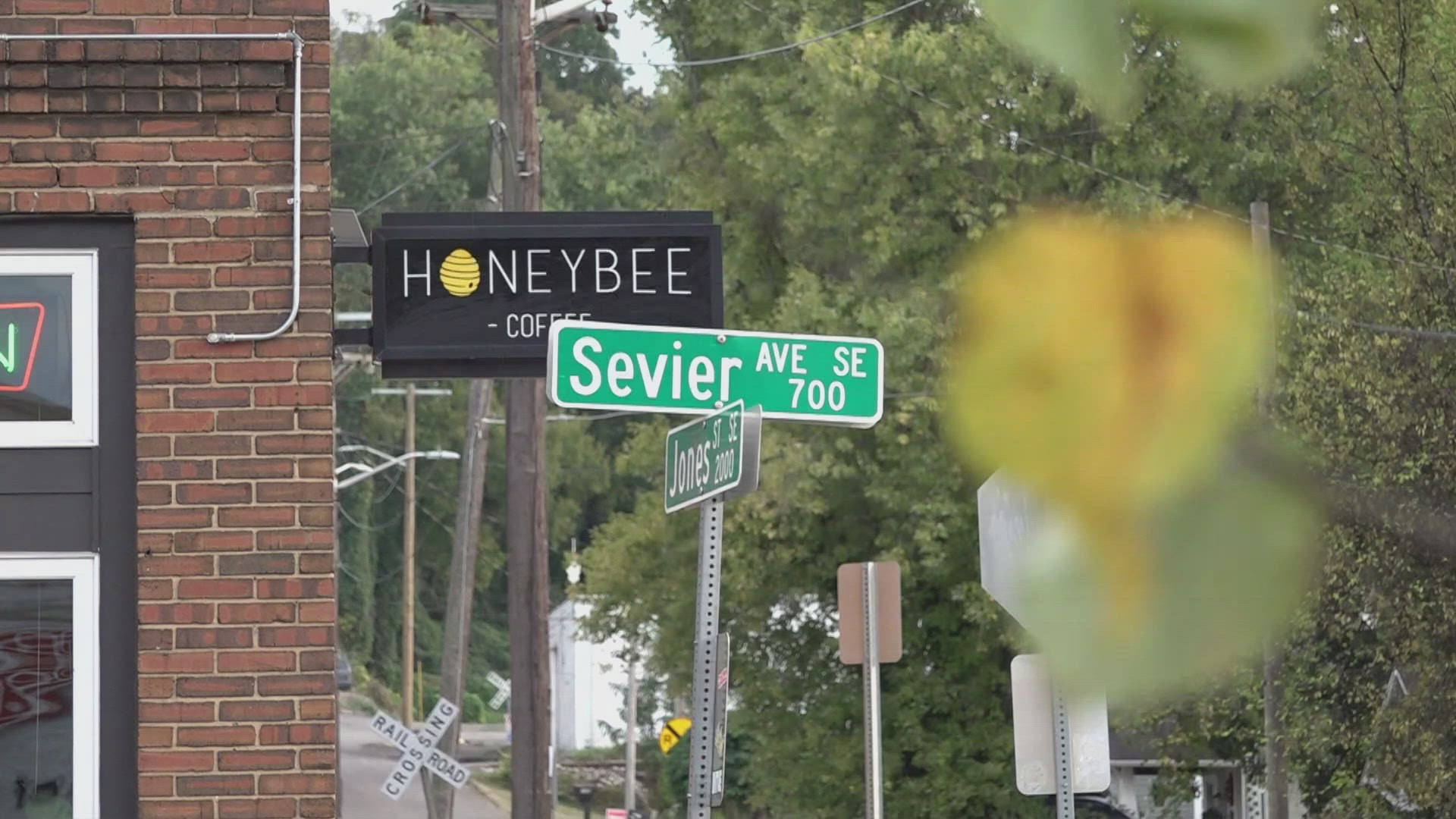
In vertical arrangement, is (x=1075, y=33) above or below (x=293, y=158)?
below

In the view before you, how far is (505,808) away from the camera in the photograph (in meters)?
46.2

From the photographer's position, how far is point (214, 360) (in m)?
5.58

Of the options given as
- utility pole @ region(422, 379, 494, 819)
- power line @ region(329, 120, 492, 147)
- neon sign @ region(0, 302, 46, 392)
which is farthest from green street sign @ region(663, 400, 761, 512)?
power line @ region(329, 120, 492, 147)

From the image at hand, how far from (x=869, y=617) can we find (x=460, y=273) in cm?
422

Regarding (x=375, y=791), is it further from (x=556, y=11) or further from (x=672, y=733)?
(x=556, y=11)

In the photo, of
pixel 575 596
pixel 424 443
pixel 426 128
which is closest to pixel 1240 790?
pixel 575 596

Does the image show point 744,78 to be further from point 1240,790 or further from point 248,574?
point 248,574

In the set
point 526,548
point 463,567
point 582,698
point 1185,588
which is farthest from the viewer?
point 582,698

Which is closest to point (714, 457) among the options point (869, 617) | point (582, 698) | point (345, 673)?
point (869, 617)

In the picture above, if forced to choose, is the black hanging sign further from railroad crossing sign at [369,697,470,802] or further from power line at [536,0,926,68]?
railroad crossing sign at [369,697,470,802]

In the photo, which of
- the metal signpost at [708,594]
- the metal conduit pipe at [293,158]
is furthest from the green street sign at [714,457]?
the metal conduit pipe at [293,158]

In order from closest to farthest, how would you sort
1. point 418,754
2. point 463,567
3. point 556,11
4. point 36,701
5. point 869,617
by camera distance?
point 36,701, point 869,617, point 556,11, point 418,754, point 463,567

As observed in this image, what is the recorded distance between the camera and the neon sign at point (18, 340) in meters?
5.59

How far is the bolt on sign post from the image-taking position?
980cm
